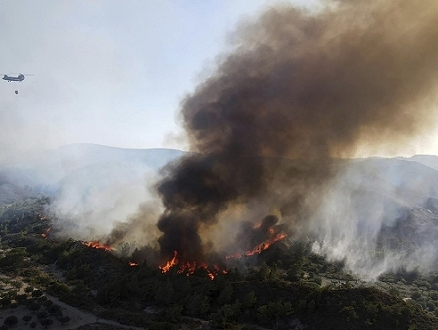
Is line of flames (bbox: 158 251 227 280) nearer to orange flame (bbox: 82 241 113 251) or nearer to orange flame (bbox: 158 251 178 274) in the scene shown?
orange flame (bbox: 158 251 178 274)

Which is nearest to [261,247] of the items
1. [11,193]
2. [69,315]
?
[69,315]

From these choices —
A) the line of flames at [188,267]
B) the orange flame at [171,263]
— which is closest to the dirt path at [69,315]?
the line of flames at [188,267]

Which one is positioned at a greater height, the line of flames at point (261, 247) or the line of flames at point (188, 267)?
the line of flames at point (261, 247)

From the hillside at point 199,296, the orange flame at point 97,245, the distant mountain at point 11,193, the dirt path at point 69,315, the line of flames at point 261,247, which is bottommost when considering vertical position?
the dirt path at point 69,315

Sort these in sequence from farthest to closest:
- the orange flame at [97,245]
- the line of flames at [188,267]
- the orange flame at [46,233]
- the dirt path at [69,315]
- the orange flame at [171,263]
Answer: the orange flame at [46,233], the orange flame at [97,245], the orange flame at [171,263], the line of flames at [188,267], the dirt path at [69,315]

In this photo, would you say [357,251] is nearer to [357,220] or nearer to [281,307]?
[357,220]

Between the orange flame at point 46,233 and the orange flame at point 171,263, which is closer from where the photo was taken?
the orange flame at point 171,263

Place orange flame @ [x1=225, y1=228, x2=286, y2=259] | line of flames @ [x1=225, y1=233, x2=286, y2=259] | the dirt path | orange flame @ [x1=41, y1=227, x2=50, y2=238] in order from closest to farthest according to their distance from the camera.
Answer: the dirt path, line of flames @ [x1=225, y1=233, x2=286, y2=259], orange flame @ [x1=225, y1=228, x2=286, y2=259], orange flame @ [x1=41, y1=227, x2=50, y2=238]

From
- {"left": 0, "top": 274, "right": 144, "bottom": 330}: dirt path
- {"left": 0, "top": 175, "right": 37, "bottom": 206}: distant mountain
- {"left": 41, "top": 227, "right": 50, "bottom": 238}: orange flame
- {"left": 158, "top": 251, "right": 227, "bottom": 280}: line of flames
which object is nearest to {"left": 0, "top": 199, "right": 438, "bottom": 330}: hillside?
{"left": 0, "top": 274, "right": 144, "bottom": 330}: dirt path

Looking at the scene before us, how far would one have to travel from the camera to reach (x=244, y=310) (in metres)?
37.1

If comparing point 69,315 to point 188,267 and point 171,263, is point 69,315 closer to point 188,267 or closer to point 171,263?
point 188,267

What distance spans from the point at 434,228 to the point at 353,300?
53.7 metres

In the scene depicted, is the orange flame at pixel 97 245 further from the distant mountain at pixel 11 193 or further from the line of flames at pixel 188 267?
the distant mountain at pixel 11 193

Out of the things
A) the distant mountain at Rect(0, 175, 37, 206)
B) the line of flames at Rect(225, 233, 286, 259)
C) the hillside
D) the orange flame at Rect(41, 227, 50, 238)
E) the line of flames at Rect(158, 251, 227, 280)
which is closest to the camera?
the hillside
